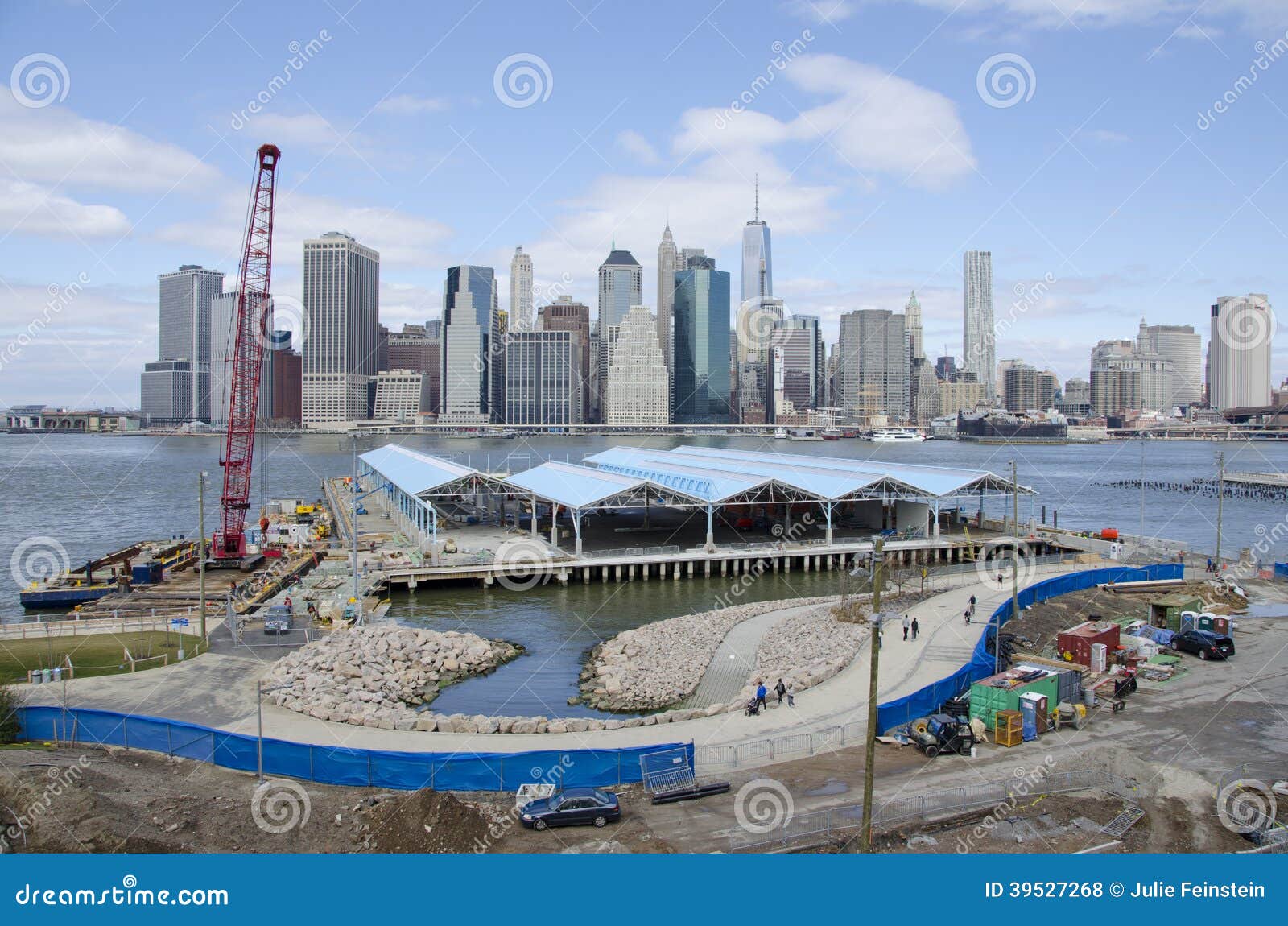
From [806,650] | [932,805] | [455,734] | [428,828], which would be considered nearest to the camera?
[428,828]

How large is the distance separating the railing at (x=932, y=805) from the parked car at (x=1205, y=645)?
34.1ft

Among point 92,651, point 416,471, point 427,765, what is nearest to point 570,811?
point 427,765

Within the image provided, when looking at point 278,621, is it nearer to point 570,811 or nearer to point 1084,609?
point 570,811

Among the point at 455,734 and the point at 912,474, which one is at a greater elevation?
the point at 912,474

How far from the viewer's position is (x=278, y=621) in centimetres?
2494

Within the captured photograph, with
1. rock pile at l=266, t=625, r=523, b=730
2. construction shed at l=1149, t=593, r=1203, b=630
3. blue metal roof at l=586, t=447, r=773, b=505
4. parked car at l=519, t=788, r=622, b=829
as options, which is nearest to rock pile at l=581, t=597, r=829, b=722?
rock pile at l=266, t=625, r=523, b=730

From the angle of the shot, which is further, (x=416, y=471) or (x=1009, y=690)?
(x=416, y=471)

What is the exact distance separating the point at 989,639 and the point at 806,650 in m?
4.71

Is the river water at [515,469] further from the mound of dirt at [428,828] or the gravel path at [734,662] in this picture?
the mound of dirt at [428,828]

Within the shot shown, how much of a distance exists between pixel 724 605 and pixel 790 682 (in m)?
13.6

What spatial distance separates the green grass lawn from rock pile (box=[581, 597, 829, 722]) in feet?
33.8

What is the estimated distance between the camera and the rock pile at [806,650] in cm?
2075

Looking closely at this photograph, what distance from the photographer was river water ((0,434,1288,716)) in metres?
28.6

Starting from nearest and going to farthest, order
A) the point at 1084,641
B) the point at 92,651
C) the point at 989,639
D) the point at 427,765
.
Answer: the point at 427,765 → the point at 1084,641 → the point at 92,651 → the point at 989,639
